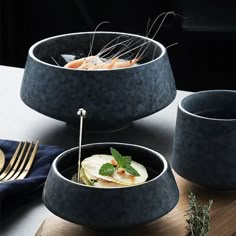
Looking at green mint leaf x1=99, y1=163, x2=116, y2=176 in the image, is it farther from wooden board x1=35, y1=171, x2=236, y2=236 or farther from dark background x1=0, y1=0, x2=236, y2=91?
dark background x1=0, y1=0, x2=236, y2=91

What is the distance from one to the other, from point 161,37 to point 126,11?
0.18 metres

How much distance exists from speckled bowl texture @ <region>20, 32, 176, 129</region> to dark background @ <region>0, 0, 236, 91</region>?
1.31 metres

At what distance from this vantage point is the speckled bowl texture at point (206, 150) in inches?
37.3

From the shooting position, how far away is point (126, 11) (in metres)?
2.59

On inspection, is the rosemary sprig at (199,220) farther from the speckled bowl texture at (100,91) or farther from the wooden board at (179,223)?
the speckled bowl texture at (100,91)

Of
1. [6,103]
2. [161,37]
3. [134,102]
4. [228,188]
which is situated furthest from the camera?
[161,37]

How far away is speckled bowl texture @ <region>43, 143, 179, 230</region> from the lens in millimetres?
829

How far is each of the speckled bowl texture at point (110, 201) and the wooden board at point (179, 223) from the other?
0.09 feet

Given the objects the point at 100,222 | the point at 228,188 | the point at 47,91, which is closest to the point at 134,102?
the point at 47,91

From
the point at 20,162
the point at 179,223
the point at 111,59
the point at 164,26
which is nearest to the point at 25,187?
the point at 20,162

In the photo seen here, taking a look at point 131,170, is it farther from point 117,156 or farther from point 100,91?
point 100,91

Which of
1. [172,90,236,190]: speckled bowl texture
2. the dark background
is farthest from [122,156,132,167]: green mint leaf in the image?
the dark background

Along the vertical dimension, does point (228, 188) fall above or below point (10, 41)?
above

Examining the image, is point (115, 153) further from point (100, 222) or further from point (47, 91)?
point (47, 91)
